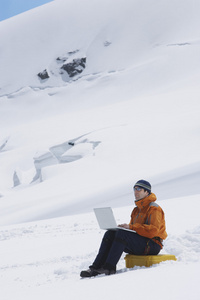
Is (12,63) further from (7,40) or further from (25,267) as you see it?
(25,267)

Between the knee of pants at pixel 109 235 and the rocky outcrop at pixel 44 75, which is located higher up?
the rocky outcrop at pixel 44 75

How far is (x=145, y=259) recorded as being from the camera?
4250 mm

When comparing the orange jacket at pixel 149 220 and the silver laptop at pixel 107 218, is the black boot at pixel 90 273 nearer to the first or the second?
the silver laptop at pixel 107 218

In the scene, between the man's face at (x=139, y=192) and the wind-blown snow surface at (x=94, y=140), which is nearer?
the man's face at (x=139, y=192)

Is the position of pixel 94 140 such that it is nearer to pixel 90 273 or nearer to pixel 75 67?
pixel 90 273

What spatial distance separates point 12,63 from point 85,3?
24313 mm

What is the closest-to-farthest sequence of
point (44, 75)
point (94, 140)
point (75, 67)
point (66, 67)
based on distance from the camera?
point (94, 140) < point (75, 67) < point (44, 75) < point (66, 67)

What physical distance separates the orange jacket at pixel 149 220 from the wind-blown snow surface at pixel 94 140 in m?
0.39

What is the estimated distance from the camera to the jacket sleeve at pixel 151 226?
429 cm

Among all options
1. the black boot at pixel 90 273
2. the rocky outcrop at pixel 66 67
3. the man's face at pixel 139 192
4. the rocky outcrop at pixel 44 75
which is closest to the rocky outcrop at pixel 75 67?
the rocky outcrop at pixel 66 67

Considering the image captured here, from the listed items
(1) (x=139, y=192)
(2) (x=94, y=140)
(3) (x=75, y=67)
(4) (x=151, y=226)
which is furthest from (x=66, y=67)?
(4) (x=151, y=226)

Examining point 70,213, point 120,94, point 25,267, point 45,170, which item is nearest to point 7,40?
point 120,94

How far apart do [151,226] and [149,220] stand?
0.24 ft

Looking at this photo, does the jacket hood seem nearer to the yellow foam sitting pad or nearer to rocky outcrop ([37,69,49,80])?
the yellow foam sitting pad
